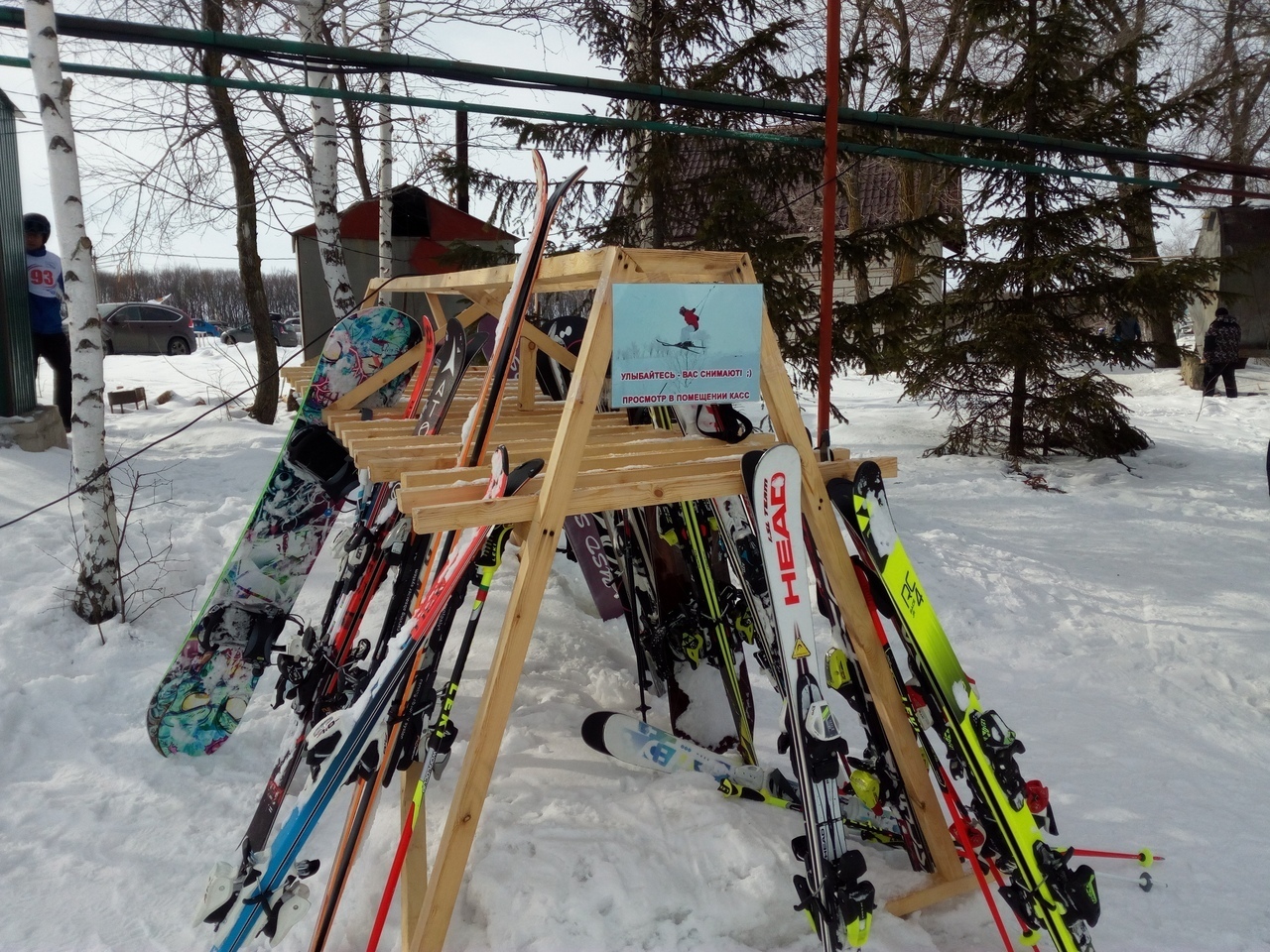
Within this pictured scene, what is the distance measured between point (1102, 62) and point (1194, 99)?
924 mm

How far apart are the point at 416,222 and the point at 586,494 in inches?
379

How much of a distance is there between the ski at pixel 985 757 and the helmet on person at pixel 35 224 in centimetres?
698

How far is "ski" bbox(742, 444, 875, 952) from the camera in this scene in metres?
1.94

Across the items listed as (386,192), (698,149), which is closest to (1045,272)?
(698,149)

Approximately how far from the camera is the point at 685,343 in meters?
2.02

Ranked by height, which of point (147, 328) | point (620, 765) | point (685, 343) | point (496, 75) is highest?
point (496, 75)

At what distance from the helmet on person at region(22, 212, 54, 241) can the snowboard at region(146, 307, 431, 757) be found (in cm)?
480

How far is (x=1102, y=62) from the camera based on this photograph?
307 inches

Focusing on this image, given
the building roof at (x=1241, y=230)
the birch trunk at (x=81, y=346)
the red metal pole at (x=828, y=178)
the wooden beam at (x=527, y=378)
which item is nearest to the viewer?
the wooden beam at (x=527, y=378)

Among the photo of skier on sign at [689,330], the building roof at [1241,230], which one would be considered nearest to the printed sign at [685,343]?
the photo of skier on sign at [689,330]

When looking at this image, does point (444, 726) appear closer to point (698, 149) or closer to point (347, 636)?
point (347, 636)

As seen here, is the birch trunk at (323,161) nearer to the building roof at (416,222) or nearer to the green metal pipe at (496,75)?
the green metal pipe at (496,75)

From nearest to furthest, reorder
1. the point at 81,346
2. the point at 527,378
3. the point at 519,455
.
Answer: the point at 519,455, the point at 527,378, the point at 81,346

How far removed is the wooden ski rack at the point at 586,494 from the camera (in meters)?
1.92
